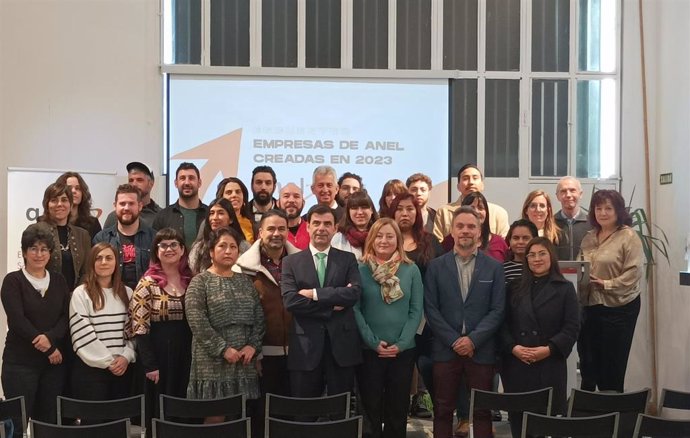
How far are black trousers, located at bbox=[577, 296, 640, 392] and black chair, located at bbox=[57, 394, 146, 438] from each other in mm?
3205

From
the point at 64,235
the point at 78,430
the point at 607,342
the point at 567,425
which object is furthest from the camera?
the point at 607,342

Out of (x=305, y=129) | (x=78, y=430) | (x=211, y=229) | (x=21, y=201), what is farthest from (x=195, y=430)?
(x=305, y=129)

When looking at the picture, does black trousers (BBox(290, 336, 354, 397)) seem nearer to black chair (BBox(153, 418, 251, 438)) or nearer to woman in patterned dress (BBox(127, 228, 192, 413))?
woman in patterned dress (BBox(127, 228, 192, 413))

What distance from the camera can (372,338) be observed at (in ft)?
15.2

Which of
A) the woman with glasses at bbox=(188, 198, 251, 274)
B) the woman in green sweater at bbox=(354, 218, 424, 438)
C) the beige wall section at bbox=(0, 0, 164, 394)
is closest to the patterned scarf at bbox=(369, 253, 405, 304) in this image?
the woman in green sweater at bbox=(354, 218, 424, 438)

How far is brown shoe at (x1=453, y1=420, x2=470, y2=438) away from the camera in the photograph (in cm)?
532

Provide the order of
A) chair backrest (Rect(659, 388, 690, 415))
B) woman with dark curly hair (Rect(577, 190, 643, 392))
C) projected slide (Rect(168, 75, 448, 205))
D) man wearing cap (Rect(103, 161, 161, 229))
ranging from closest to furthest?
1. chair backrest (Rect(659, 388, 690, 415))
2. woman with dark curly hair (Rect(577, 190, 643, 392))
3. man wearing cap (Rect(103, 161, 161, 229))
4. projected slide (Rect(168, 75, 448, 205))

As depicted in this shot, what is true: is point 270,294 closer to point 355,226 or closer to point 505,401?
point 355,226

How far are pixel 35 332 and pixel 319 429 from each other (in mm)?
2041

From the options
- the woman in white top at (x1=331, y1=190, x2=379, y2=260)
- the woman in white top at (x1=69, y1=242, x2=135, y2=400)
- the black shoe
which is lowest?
the black shoe

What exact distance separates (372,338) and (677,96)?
171 inches

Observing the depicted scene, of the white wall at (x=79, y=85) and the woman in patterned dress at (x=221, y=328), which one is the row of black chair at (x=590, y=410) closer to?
the woman in patterned dress at (x=221, y=328)

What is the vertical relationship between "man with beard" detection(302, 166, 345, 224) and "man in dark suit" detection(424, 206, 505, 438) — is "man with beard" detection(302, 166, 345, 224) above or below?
above

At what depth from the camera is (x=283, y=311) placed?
4.71m
